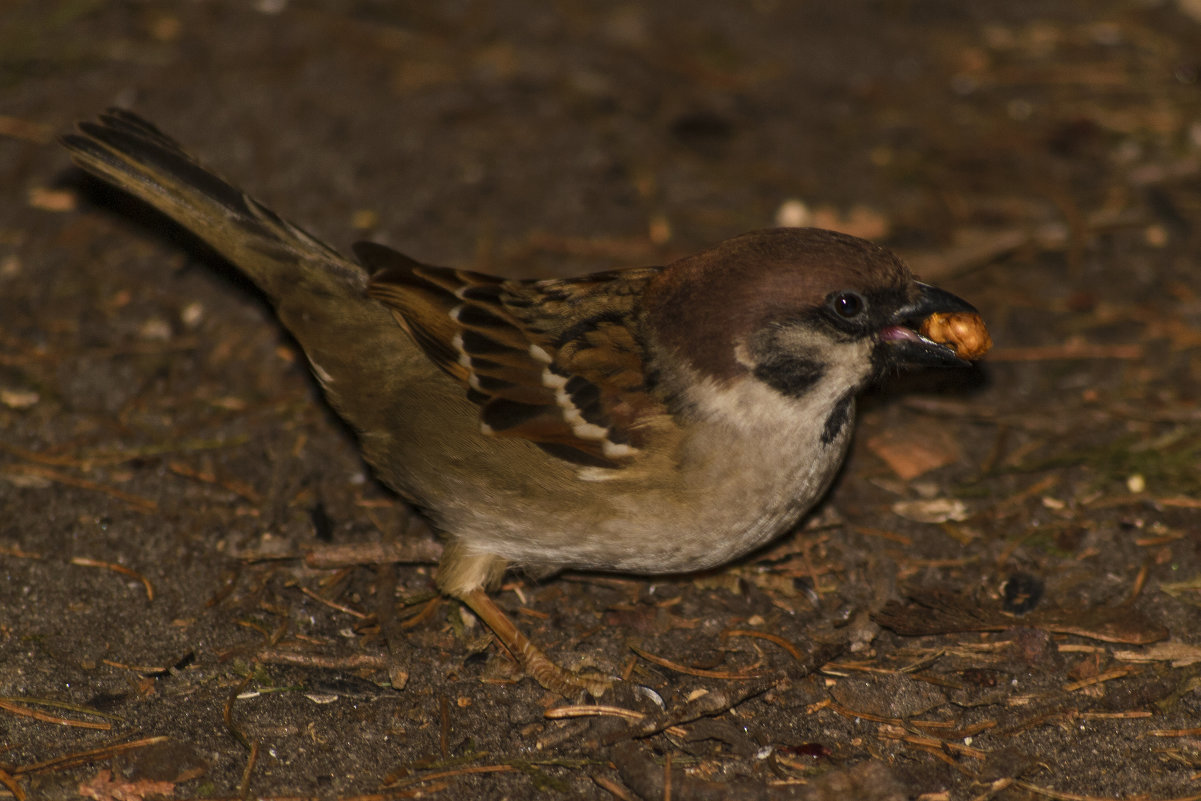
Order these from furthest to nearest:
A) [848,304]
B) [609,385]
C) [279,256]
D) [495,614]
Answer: [279,256]
[495,614]
[609,385]
[848,304]

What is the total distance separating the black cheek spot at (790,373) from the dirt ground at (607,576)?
0.91 m

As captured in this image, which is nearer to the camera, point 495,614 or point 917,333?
point 917,333

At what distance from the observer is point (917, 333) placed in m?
3.87

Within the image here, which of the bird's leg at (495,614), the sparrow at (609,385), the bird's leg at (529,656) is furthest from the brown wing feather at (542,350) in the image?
the bird's leg at (529,656)

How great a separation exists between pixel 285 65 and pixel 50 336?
2.26 meters

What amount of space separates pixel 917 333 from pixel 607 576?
4.65ft

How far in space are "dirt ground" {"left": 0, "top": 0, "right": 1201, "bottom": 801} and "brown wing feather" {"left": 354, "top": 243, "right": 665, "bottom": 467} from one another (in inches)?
29.9

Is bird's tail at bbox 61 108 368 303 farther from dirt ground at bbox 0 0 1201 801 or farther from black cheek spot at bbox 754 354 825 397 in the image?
black cheek spot at bbox 754 354 825 397

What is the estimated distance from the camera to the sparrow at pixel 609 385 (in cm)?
369

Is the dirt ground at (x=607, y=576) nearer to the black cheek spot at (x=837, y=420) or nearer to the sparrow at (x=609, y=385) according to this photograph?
the sparrow at (x=609, y=385)

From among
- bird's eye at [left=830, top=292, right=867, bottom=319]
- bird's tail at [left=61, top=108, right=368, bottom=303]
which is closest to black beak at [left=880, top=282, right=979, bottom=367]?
bird's eye at [left=830, top=292, right=867, bottom=319]

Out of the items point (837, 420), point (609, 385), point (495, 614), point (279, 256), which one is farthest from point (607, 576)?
point (279, 256)

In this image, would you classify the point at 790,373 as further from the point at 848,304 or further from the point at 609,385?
the point at 609,385

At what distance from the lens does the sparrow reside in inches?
145
